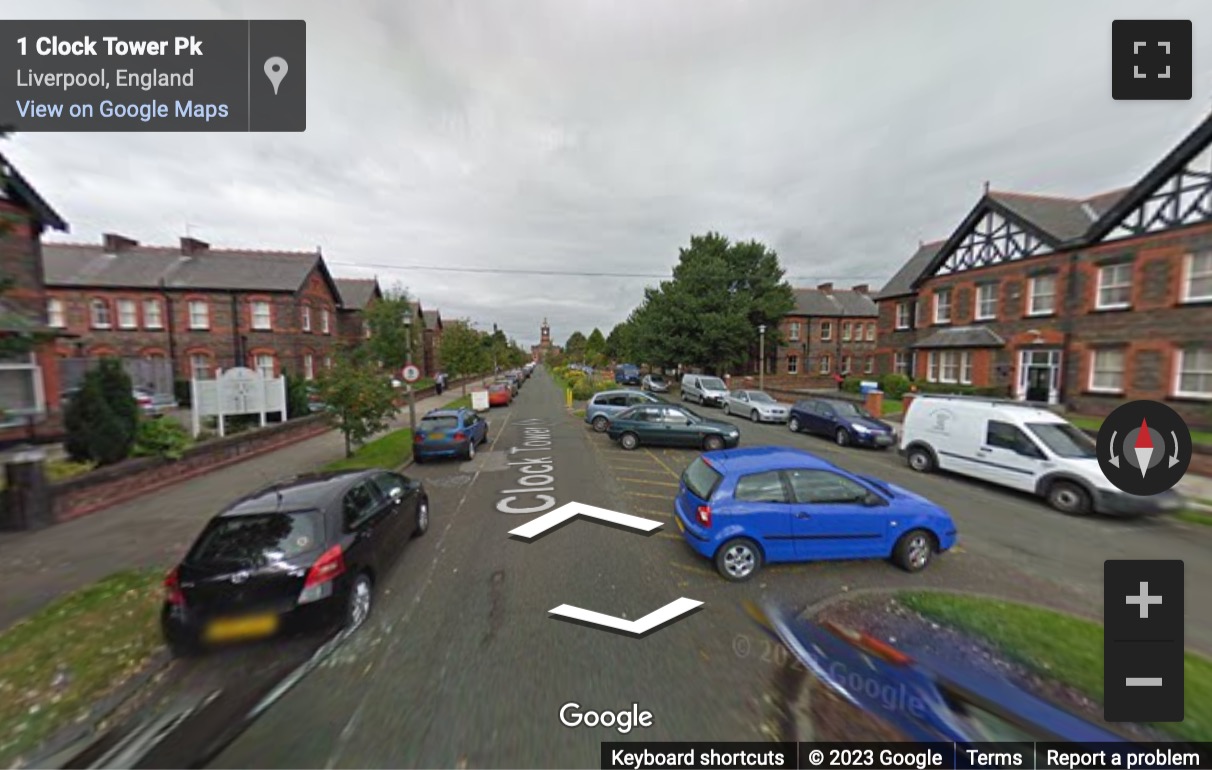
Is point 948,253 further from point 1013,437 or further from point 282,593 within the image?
point 282,593

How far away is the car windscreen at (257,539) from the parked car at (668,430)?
9.24 meters

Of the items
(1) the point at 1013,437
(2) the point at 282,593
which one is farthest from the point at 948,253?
(2) the point at 282,593

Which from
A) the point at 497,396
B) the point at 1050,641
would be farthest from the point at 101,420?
the point at 497,396

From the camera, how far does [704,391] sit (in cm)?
2353

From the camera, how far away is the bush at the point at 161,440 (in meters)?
8.66

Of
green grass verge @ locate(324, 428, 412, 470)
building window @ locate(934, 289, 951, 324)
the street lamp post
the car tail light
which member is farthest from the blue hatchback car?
building window @ locate(934, 289, 951, 324)

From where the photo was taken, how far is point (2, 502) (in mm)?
6395

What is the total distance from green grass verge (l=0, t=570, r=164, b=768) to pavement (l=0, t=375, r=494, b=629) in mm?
507

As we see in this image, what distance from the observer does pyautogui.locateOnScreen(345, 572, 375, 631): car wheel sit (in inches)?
163

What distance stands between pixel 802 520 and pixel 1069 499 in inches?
245

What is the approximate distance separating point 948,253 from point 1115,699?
24.9 metres

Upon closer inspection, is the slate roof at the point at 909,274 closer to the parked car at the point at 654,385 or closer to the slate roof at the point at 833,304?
the slate roof at the point at 833,304

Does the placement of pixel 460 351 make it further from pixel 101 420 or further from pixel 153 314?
pixel 101 420

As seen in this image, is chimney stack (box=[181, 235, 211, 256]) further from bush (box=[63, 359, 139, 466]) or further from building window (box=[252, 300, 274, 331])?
bush (box=[63, 359, 139, 466])
